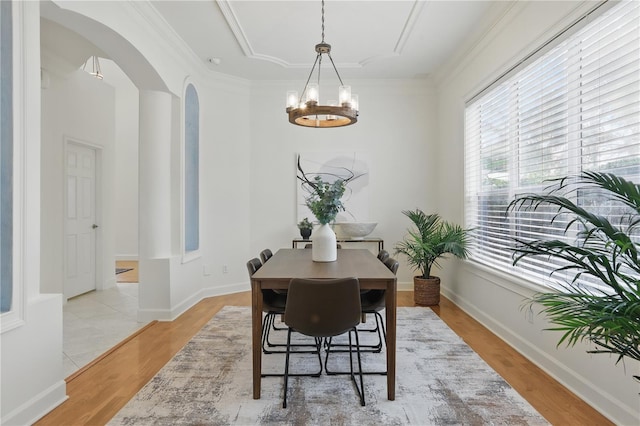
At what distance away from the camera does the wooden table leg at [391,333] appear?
213 cm

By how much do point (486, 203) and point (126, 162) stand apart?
7.38m

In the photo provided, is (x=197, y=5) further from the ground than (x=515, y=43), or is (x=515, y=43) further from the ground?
(x=197, y=5)

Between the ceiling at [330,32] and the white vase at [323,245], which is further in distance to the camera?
the ceiling at [330,32]

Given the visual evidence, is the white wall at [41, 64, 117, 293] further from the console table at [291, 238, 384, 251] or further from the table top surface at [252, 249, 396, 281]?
the table top surface at [252, 249, 396, 281]

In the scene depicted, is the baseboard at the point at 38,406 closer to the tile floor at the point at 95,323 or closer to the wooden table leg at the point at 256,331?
the tile floor at the point at 95,323

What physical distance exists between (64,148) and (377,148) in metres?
4.08

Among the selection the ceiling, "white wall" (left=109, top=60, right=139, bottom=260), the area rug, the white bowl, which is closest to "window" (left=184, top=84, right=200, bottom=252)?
the ceiling

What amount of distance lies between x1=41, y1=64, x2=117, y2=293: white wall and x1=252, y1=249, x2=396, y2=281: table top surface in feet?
10.0

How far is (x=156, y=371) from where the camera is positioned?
2.58 metres

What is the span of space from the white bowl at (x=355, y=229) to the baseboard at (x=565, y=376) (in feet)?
5.50

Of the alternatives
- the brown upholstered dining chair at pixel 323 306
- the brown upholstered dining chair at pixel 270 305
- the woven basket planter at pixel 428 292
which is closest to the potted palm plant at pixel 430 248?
the woven basket planter at pixel 428 292

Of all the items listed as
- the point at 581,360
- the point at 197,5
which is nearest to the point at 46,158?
the point at 197,5

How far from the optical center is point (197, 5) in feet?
10.4

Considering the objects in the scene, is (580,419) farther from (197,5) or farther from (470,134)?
(197,5)
